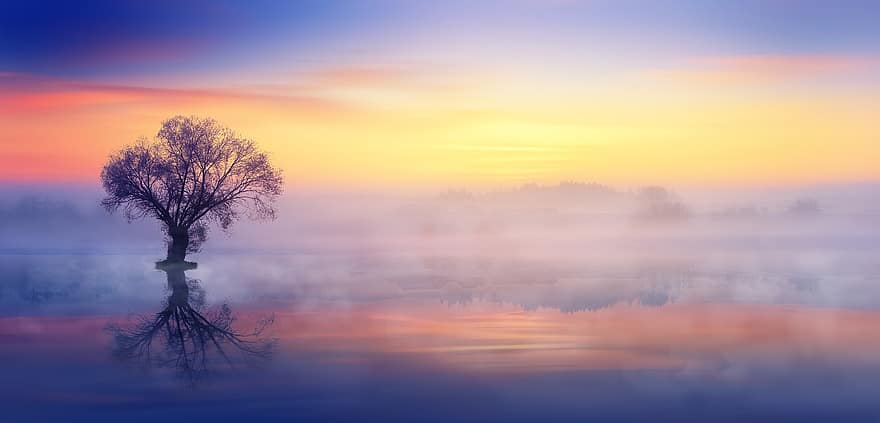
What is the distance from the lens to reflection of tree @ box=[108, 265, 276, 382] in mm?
20938

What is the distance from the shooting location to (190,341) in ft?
78.7

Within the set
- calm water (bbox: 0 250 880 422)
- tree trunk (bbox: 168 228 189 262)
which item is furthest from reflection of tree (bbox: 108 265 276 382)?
tree trunk (bbox: 168 228 189 262)

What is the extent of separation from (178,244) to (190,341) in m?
30.9

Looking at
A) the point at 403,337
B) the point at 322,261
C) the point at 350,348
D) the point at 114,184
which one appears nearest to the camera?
the point at 350,348

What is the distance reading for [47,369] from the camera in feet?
65.8

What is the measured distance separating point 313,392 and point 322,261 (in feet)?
157

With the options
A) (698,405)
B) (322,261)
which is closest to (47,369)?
(698,405)

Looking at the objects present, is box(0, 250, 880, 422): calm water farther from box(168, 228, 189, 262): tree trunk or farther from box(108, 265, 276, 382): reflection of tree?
box(168, 228, 189, 262): tree trunk

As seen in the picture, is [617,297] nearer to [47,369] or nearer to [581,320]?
[581,320]

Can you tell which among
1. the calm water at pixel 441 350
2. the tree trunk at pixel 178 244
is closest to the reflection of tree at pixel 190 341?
the calm water at pixel 441 350

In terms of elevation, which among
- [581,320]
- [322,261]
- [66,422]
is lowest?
[66,422]

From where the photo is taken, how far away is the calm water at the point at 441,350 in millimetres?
16391

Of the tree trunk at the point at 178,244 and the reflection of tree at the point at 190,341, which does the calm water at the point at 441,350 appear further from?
the tree trunk at the point at 178,244

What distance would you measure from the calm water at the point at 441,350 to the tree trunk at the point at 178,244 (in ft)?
26.6
